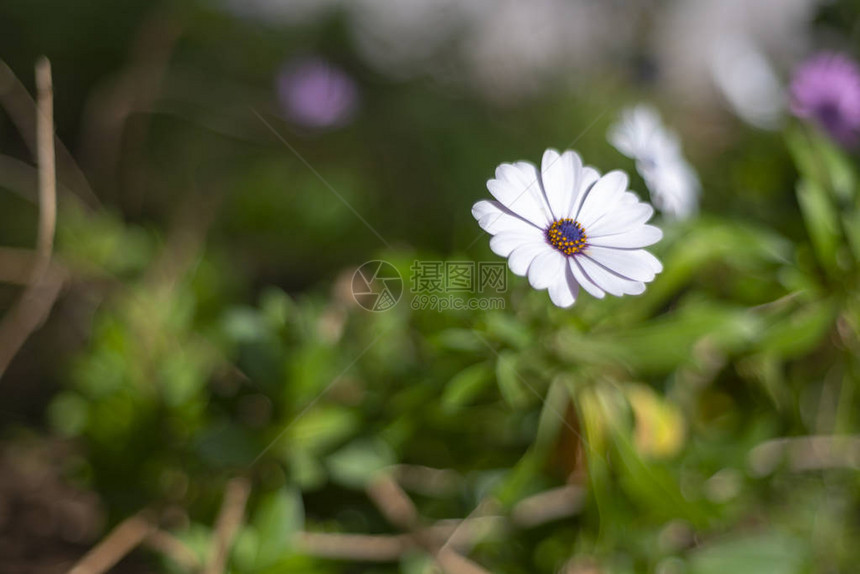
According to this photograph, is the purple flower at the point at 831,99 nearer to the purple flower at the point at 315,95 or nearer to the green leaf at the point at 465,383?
the green leaf at the point at 465,383

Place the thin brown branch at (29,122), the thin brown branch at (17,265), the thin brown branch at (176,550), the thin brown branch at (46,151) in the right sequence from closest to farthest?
the thin brown branch at (46,151), the thin brown branch at (176,550), the thin brown branch at (17,265), the thin brown branch at (29,122)

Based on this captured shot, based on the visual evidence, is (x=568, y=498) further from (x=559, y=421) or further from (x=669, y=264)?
(x=669, y=264)

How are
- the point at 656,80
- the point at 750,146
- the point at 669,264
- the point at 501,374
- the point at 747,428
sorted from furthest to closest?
the point at 656,80 < the point at 750,146 < the point at 747,428 < the point at 669,264 < the point at 501,374

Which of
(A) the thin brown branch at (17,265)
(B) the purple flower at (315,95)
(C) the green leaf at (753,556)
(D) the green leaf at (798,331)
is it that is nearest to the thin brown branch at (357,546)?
(C) the green leaf at (753,556)

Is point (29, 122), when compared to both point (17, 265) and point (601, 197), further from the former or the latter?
point (601, 197)

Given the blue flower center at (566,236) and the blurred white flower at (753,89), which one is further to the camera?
the blurred white flower at (753,89)

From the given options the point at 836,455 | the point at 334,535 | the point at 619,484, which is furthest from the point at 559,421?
the point at 836,455

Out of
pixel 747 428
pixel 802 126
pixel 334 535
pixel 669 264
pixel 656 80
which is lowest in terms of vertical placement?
pixel 334 535
